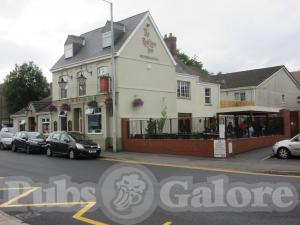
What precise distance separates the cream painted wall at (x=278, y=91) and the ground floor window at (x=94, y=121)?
21.3 m

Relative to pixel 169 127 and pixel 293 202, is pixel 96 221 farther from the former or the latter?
pixel 169 127

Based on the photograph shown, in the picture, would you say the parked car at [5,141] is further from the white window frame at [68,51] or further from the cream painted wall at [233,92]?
the cream painted wall at [233,92]

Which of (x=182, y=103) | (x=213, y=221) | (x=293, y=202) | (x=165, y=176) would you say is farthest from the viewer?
(x=182, y=103)

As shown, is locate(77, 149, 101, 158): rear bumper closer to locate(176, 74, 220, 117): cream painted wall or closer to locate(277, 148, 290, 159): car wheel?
locate(277, 148, 290, 159): car wheel

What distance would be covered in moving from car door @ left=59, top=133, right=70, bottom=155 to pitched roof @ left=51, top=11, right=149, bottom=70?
724 cm

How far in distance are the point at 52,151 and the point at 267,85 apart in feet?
94.5

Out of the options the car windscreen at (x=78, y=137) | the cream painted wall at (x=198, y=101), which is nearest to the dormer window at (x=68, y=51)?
the cream painted wall at (x=198, y=101)

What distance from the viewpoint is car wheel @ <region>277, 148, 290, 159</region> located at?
21.0 meters

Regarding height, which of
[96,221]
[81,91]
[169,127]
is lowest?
[96,221]

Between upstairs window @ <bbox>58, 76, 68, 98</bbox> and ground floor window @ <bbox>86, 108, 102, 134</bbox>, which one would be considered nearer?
ground floor window @ <bbox>86, 108, 102, 134</bbox>

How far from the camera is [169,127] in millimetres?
27359

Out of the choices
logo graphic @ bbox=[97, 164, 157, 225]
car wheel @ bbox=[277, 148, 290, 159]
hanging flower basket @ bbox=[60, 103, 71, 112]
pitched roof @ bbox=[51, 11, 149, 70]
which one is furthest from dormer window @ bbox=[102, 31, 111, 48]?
logo graphic @ bbox=[97, 164, 157, 225]

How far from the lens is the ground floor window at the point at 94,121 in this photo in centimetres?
2977

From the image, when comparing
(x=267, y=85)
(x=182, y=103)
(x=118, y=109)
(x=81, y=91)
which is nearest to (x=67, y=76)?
(x=81, y=91)
